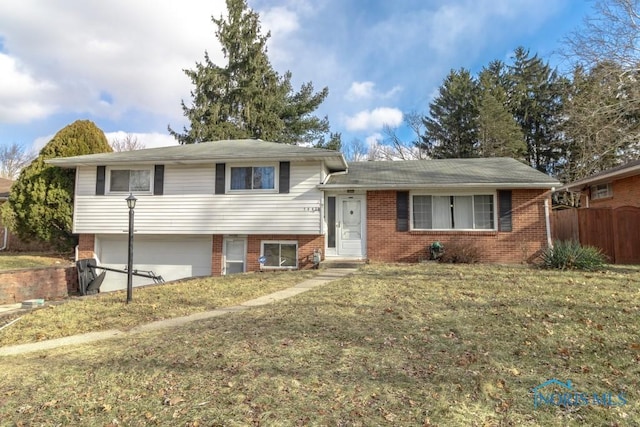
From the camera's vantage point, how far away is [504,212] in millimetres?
11984

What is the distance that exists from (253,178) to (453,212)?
264 inches

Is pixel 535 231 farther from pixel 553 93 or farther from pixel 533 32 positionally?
pixel 553 93

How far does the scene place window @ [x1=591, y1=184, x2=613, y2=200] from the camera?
48.0ft

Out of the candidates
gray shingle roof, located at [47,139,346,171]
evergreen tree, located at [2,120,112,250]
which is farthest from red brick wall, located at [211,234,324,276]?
evergreen tree, located at [2,120,112,250]

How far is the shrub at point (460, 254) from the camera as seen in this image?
11.7 m

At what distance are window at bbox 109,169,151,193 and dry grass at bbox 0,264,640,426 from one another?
8.83 m

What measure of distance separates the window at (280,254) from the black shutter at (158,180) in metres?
4.00

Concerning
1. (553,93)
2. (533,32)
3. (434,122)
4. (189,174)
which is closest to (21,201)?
(189,174)

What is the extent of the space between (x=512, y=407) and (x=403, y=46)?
16.2 metres

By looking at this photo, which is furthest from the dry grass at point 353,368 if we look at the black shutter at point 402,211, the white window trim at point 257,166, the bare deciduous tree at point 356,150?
the bare deciduous tree at point 356,150

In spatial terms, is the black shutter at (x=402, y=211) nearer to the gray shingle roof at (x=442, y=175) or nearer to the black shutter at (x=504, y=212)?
the gray shingle roof at (x=442, y=175)

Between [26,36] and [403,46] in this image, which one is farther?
[403,46]

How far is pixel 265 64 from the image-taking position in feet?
84.1

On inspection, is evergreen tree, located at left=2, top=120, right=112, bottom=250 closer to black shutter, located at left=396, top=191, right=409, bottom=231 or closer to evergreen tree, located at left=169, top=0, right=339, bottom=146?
evergreen tree, located at left=169, top=0, right=339, bottom=146
